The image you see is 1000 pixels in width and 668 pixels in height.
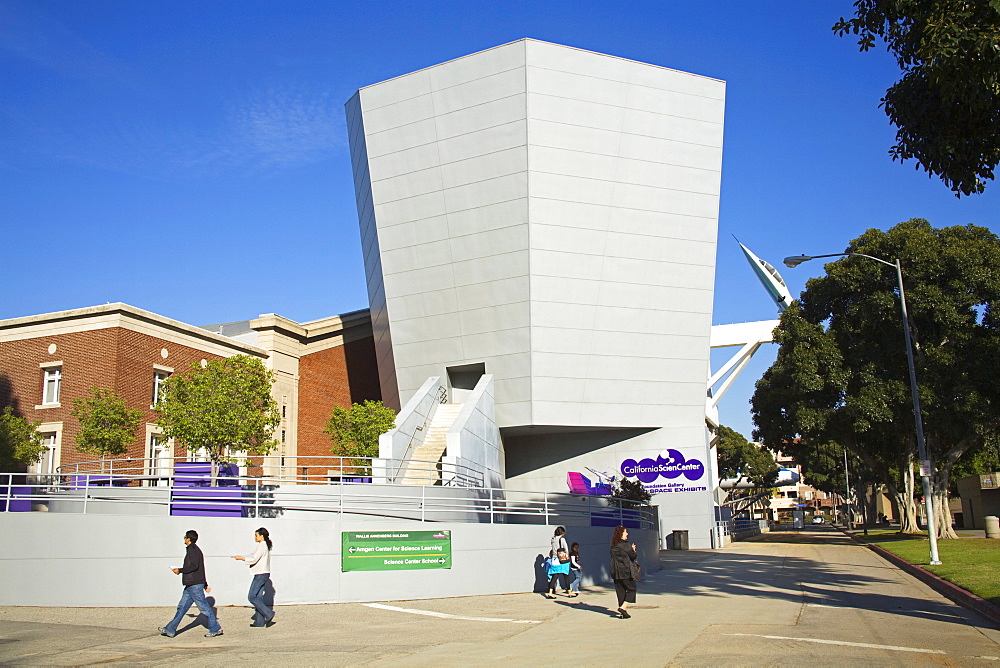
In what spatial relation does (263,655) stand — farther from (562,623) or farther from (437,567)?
(437,567)

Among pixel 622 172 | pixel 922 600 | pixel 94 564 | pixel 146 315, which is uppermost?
pixel 622 172

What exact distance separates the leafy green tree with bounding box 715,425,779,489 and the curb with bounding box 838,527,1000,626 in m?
65.4

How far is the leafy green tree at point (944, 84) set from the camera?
1049 cm

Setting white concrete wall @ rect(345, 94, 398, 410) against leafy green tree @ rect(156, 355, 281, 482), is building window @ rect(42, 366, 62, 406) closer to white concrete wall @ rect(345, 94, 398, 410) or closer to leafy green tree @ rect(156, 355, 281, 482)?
leafy green tree @ rect(156, 355, 281, 482)

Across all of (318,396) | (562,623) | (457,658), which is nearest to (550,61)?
(318,396)

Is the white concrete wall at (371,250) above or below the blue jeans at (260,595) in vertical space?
above

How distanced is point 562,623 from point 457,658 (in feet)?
13.5

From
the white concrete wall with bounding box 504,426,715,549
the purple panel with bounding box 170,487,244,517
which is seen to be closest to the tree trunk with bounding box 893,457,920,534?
the white concrete wall with bounding box 504,426,715,549

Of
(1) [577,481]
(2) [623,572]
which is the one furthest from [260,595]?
(1) [577,481]

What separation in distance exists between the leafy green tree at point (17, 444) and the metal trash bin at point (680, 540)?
91.2ft

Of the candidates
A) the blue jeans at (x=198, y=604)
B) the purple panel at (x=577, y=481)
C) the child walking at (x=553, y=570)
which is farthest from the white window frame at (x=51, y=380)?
the blue jeans at (x=198, y=604)

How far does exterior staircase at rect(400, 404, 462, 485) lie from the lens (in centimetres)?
2761

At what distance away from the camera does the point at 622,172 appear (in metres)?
37.2

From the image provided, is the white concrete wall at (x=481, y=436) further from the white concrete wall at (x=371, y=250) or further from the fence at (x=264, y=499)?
Result: the fence at (x=264, y=499)
